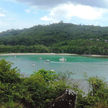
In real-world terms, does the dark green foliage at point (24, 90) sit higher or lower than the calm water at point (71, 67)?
higher

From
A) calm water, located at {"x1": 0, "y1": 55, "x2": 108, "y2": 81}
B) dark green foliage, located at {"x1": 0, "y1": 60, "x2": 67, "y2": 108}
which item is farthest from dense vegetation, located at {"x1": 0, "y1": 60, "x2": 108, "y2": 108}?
calm water, located at {"x1": 0, "y1": 55, "x2": 108, "y2": 81}

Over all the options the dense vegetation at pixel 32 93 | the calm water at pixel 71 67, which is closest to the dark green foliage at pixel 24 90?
the dense vegetation at pixel 32 93

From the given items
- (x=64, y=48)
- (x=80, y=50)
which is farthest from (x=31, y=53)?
(x=80, y=50)

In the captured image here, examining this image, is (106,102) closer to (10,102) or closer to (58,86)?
(58,86)

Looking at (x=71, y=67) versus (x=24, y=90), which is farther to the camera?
(x=71, y=67)

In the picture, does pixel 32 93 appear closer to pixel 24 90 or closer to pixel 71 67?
pixel 24 90

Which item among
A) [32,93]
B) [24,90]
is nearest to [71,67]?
[32,93]

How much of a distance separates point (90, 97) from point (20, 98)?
1672 millimetres

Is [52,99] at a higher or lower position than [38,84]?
lower

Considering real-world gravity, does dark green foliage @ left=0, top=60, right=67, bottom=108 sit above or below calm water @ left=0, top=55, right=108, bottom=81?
above

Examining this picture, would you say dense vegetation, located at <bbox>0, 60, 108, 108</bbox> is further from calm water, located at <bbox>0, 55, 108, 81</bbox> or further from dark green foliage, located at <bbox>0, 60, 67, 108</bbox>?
calm water, located at <bbox>0, 55, 108, 81</bbox>

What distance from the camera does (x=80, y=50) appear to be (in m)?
70.7

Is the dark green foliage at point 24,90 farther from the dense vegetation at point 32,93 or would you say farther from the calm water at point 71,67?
the calm water at point 71,67

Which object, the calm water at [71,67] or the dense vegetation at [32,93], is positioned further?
the calm water at [71,67]
